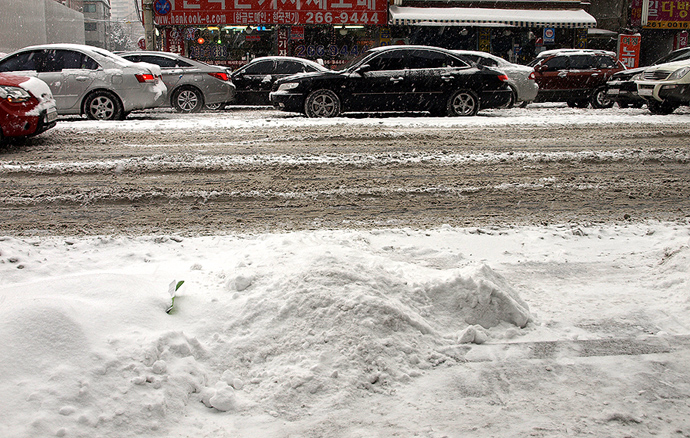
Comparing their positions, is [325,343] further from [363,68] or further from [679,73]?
[679,73]

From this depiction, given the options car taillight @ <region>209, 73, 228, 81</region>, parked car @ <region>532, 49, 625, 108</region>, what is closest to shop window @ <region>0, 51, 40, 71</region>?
car taillight @ <region>209, 73, 228, 81</region>

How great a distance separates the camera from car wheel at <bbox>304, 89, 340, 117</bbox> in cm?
1195

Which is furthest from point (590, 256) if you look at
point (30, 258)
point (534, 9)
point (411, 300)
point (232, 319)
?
point (534, 9)

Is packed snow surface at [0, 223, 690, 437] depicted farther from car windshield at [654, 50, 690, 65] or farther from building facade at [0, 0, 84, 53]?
building facade at [0, 0, 84, 53]

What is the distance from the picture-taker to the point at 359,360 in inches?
105

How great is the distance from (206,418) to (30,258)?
233 centimetres

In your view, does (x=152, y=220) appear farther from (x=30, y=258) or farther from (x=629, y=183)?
(x=629, y=183)

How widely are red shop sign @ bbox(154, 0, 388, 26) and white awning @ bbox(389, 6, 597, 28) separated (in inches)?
53.9

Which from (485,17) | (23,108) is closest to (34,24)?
(485,17)

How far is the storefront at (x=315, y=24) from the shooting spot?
24422 millimetres

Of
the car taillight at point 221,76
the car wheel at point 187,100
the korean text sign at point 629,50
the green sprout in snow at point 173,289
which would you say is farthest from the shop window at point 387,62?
the korean text sign at point 629,50

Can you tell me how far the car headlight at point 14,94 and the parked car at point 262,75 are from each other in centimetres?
743

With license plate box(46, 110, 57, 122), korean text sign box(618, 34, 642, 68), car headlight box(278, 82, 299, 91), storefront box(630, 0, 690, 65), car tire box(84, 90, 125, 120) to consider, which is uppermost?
storefront box(630, 0, 690, 65)

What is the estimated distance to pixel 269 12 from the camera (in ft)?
80.7
